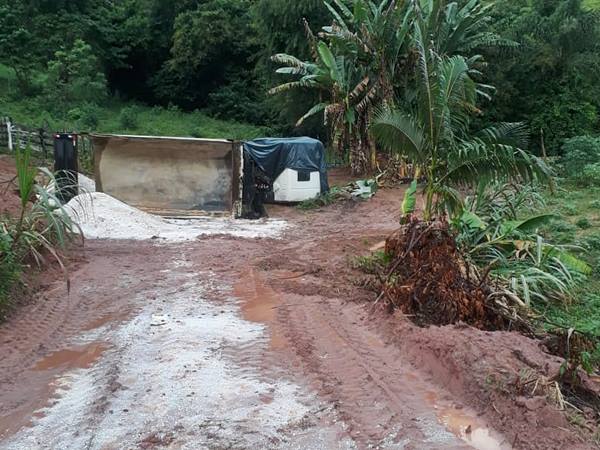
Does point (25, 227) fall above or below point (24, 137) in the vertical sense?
below

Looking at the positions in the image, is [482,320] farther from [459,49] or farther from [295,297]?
[459,49]

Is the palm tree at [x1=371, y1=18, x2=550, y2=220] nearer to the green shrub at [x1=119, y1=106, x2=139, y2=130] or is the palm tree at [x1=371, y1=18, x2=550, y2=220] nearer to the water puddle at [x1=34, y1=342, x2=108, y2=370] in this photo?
the water puddle at [x1=34, y1=342, x2=108, y2=370]

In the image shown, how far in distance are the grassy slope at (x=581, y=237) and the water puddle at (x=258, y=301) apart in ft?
11.3

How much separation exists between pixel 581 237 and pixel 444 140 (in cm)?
529

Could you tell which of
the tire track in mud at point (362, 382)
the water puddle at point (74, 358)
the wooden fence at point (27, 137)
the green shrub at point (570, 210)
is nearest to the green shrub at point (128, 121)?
the wooden fence at point (27, 137)

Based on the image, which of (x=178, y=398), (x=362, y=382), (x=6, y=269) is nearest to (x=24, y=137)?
(x=6, y=269)

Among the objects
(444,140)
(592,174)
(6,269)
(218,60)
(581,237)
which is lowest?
(581,237)

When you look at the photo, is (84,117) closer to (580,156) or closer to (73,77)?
(73,77)

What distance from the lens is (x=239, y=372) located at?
552cm

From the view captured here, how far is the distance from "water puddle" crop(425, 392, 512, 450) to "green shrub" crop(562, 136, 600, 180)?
15.9 meters

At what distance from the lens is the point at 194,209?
1644cm

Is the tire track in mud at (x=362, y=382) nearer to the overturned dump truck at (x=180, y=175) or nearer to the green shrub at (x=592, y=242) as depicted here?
the green shrub at (x=592, y=242)

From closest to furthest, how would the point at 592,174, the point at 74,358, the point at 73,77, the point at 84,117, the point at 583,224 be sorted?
the point at 74,358 → the point at 583,224 → the point at 592,174 → the point at 84,117 → the point at 73,77

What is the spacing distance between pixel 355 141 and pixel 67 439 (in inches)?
740
